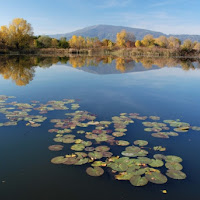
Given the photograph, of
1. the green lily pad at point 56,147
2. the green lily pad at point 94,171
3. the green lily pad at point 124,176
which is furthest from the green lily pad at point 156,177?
the green lily pad at point 56,147

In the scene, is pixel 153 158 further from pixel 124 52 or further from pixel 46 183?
pixel 124 52

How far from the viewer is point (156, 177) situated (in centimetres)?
314

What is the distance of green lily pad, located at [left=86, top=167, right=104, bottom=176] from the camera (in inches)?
126

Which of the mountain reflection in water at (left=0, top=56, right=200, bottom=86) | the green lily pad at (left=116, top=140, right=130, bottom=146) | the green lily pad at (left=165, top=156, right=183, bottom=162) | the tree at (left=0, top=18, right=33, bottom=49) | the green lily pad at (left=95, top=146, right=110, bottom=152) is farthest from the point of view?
the tree at (left=0, top=18, right=33, bottom=49)

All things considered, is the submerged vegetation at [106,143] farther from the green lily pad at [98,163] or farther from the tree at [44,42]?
the tree at [44,42]

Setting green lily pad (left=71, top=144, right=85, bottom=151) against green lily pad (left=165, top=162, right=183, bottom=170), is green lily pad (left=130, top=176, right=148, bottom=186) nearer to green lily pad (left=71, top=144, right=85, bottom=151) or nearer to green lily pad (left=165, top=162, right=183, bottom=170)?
green lily pad (left=165, top=162, right=183, bottom=170)

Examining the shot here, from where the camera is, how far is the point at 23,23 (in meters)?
52.2

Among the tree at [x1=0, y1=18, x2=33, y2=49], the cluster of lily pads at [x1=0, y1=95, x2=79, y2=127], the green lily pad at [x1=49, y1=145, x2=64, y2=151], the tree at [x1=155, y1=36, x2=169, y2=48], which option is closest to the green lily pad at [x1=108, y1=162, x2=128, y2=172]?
the green lily pad at [x1=49, y1=145, x2=64, y2=151]

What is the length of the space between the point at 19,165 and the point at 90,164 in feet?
4.03

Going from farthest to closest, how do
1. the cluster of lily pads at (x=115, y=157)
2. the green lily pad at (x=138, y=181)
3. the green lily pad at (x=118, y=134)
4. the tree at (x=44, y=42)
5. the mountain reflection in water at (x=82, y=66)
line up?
the tree at (x=44, y=42) < the mountain reflection in water at (x=82, y=66) < the green lily pad at (x=118, y=134) < the cluster of lily pads at (x=115, y=157) < the green lily pad at (x=138, y=181)

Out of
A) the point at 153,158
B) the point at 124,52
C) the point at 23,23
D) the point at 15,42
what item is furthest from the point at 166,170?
the point at 23,23

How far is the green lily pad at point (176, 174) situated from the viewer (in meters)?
3.21

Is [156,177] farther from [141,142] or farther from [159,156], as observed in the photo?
[141,142]

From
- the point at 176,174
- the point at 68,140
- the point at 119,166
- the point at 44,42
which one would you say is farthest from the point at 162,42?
the point at 119,166
